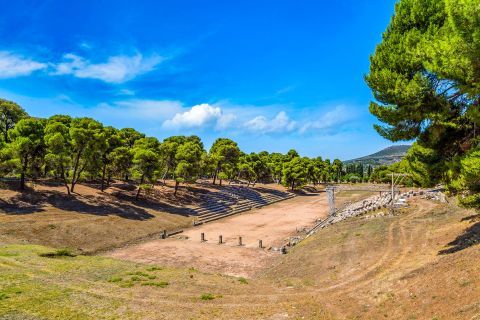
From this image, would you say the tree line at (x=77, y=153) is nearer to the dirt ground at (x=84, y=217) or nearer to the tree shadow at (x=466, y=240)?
the dirt ground at (x=84, y=217)

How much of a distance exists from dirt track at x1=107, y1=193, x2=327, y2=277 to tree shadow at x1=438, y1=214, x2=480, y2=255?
1497 centimetres

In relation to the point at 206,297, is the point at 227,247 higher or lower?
lower

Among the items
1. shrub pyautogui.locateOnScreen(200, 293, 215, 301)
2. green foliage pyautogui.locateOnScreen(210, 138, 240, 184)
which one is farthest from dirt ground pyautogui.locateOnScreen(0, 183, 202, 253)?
green foliage pyautogui.locateOnScreen(210, 138, 240, 184)

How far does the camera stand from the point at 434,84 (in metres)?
16.0

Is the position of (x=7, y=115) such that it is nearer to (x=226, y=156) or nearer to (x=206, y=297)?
(x=226, y=156)

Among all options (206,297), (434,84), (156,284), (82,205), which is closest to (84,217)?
(82,205)

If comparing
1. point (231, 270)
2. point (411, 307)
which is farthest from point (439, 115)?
point (231, 270)

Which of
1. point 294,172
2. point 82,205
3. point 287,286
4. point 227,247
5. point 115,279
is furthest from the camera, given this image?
point 294,172

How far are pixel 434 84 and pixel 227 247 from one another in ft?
87.7

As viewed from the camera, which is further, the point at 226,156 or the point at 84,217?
the point at 226,156

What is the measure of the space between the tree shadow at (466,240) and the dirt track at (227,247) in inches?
590

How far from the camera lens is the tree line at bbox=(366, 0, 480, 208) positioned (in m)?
13.0

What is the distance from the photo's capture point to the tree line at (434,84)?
12952 millimetres

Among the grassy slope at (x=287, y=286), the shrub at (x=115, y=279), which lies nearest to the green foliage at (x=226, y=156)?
the grassy slope at (x=287, y=286)
